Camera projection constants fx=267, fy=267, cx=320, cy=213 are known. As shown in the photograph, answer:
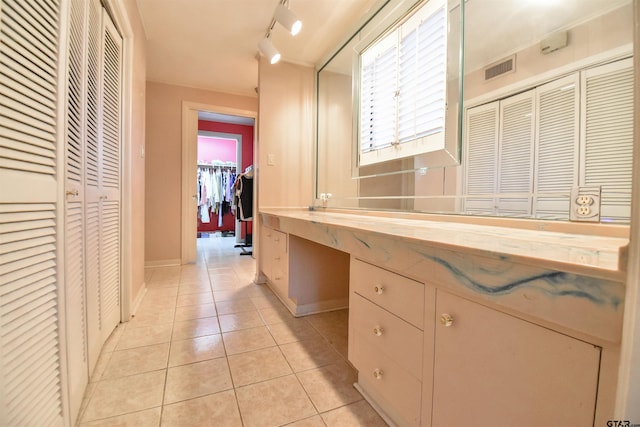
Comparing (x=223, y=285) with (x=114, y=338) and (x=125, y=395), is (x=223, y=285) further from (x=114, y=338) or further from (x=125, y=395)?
(x=125, y=395)

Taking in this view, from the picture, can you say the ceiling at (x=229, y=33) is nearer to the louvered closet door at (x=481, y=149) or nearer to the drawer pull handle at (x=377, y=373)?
the louvered closet door at (x=481, y=149)

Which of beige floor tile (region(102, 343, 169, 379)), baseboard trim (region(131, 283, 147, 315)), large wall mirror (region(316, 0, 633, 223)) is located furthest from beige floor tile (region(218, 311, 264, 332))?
large wall mirror (region(316, 0, 633, 223))

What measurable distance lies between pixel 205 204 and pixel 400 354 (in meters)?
5.97

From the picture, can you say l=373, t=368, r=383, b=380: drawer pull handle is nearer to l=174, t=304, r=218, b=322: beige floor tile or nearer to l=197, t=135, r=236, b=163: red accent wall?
l=174, t=304, r=218, b=322: beige floor tile

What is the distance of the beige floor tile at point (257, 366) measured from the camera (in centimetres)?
128

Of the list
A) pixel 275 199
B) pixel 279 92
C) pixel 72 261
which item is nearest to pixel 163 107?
pixel 279 92

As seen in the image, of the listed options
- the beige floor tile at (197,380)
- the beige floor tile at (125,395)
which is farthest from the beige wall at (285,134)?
the beige floor tile at (125,395)

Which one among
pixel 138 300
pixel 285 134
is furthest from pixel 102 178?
pixel 285 134

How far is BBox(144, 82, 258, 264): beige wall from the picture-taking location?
332 cm

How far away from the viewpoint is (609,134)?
1.04m

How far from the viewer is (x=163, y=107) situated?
132 inches

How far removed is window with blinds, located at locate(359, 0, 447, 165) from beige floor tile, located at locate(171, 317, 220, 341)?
1667mm

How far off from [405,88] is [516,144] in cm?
75

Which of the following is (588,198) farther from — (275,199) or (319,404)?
(275,199)
